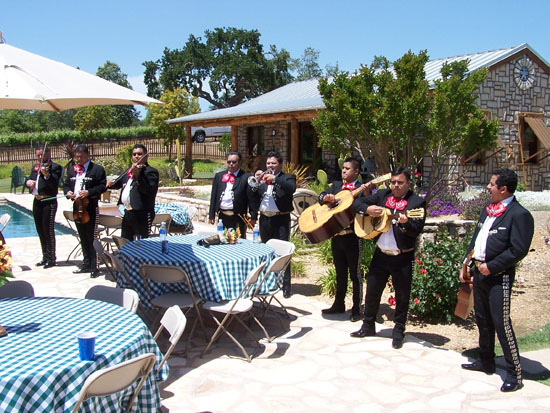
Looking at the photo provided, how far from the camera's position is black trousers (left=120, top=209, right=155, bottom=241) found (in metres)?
6.74

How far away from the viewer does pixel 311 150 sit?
20297 millimetres

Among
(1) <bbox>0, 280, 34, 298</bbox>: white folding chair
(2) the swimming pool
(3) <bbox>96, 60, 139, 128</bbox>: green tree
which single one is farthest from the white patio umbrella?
(3) <bbox>96, 60, 139, 128</bbox>: green tree

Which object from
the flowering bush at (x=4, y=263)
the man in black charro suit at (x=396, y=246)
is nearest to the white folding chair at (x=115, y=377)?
the flowering bush at (x=4, y=263)

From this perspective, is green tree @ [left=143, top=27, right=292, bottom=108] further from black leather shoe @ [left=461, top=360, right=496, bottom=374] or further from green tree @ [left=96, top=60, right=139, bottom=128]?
black leather shoe @ [left=461, top=360, right=496, bottom=374]

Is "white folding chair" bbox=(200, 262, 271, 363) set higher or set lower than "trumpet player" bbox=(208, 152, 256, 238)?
lower

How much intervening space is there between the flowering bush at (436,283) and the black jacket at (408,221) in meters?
1.03

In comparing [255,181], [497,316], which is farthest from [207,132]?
[497,316]

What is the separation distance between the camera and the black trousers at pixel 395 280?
488cm

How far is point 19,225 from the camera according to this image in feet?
43.7

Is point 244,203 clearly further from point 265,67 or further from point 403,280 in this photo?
point 265,67

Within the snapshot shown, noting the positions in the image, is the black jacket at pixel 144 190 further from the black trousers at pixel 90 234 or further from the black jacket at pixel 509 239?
the black jacket at pixel 509 239

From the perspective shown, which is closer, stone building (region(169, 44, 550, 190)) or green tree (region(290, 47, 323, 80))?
stone building (region(169, 44, 550, 190))

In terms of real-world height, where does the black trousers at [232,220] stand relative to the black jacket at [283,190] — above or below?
below

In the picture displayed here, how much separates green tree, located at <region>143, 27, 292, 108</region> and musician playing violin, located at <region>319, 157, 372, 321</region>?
4376cm
